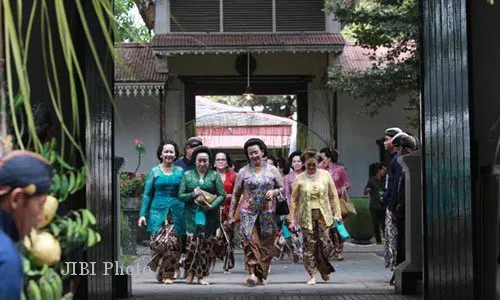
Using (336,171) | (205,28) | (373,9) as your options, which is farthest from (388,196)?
(205,28)

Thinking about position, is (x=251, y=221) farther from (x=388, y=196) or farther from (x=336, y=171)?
(x=336, y=171)

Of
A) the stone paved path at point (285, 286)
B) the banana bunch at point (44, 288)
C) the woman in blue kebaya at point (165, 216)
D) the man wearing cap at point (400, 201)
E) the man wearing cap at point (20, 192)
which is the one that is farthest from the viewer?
the woman in blue kebaya at point (165, 216)

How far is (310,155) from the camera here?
10969mm

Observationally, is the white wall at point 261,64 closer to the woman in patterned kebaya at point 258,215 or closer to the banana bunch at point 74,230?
the woman in patterned kebaya at point 258,215

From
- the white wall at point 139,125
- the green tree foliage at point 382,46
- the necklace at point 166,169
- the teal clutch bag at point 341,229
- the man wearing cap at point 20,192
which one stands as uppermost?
the green tree foliage at point 382,46

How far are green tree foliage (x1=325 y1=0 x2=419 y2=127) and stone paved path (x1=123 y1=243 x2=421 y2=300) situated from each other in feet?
12.2

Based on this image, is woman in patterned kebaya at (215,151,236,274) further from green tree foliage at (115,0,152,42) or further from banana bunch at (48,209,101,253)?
green tree foliage at (115,0,152,42)

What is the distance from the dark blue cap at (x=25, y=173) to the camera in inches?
98.7

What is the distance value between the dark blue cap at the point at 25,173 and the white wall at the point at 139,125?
1600cm

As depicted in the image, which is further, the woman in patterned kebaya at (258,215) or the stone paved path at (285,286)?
the woman in patterned kebaya at (258,215)

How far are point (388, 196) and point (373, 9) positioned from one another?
590 centimetres

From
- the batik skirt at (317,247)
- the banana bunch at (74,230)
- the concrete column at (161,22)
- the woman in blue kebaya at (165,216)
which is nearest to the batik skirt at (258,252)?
the batik skirt at (317,247)

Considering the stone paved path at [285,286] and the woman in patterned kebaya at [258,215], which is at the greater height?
the woman in patterned kebaya at [258,215]

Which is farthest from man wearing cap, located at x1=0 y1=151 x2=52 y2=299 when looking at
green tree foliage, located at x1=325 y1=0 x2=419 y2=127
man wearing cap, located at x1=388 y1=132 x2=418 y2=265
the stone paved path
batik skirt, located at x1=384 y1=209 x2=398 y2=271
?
green tree foliage, located at x1=325 y1=0 x2=419 y2=127
